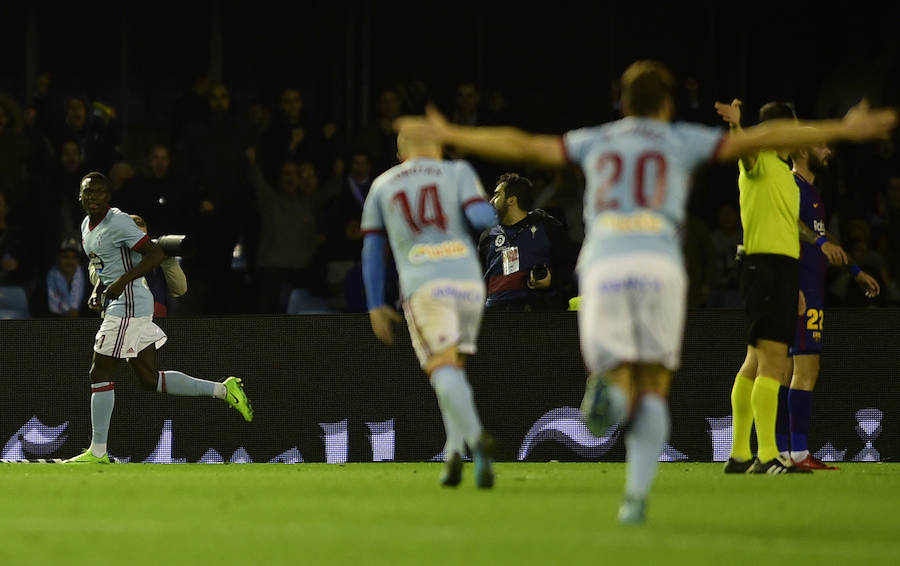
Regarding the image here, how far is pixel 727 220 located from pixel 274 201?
439 cm

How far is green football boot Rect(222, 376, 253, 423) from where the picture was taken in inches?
452

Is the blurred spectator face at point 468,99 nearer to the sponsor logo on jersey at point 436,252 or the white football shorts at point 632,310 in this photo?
the sponsor logo on jersey at point 436,252

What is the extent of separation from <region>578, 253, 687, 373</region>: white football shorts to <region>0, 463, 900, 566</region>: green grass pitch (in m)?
0.66

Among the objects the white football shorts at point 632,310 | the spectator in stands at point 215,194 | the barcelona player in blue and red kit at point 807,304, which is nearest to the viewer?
the white football shorts at point 632,310

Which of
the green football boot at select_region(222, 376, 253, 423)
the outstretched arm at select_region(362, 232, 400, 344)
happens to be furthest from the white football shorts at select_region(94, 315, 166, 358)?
the outstretched arm at select_region(362, 232, 400, 344)

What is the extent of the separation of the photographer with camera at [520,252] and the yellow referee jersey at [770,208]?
10.1 ft

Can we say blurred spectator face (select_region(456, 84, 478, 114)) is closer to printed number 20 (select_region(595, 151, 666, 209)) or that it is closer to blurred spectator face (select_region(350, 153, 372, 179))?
blurred spectator face (select_region(350, 153, 372, 179))

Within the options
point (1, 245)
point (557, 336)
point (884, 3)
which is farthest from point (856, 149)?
point (1, 245)

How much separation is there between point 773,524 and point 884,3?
36.2 ft

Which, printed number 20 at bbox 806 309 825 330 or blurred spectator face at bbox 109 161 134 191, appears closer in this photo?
printed number 20 at bbox 806 309 825 330

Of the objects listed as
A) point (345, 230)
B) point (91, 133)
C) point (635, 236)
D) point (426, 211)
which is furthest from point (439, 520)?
point (91, 133)

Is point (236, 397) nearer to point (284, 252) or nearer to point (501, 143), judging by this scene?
point (284, 252)

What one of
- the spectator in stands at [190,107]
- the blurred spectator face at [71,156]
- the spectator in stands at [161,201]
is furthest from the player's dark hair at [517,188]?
the blurred spectator face at [71,156]

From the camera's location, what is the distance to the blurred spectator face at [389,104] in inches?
589
